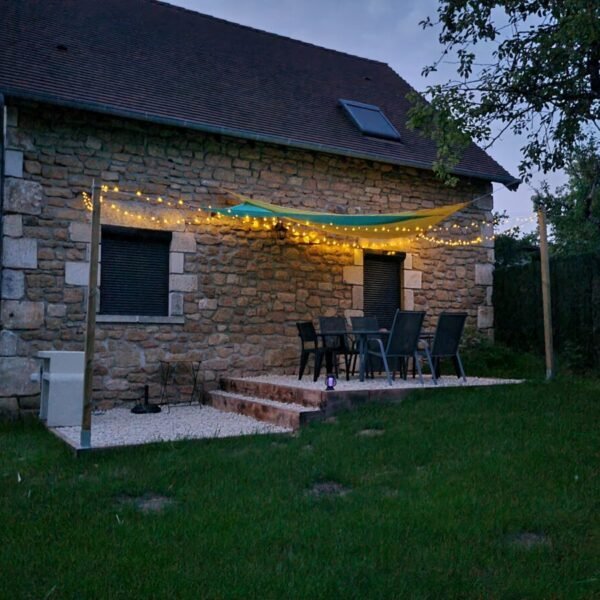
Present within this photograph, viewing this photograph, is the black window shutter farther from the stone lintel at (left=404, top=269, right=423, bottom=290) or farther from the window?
the window

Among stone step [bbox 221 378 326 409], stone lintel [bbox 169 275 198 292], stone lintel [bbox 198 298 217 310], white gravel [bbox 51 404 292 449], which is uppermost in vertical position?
stone lintel [bbox 169 275 198 292]

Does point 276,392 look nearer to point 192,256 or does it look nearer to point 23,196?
point 192,256

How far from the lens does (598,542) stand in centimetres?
253

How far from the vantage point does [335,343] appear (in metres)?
6.71

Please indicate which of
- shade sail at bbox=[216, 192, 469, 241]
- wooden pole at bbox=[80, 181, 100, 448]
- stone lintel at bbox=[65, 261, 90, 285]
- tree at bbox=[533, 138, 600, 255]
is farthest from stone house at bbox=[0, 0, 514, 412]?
tree at bbox=[533, 138, 600, 255]

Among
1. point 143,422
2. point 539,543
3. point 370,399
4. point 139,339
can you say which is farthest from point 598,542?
point 139,339

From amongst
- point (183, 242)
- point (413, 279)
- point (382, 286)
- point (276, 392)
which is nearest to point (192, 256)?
point (183, 242)

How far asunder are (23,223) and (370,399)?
365 cm

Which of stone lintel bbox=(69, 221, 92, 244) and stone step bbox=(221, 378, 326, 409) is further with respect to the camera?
stone lintel bbox=(69, 221, 92, 244)

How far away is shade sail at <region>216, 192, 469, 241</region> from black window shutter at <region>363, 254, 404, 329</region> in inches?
35.8

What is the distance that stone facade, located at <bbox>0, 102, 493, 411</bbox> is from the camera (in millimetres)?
5848

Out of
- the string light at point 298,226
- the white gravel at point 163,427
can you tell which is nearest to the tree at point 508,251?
the string light at point 298,226

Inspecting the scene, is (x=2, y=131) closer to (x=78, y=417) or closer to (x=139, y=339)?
(x=139, y=339)

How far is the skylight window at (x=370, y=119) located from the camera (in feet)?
26.7
